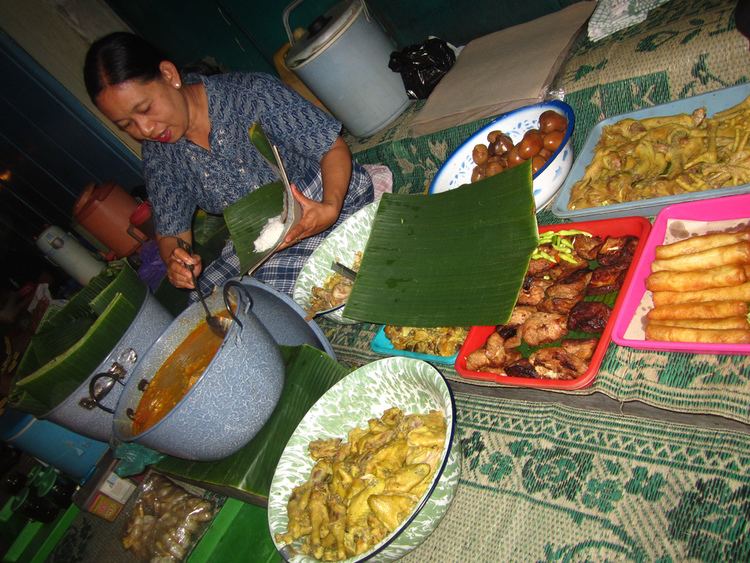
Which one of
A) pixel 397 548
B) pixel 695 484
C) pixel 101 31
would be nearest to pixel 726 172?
pixel 695 484

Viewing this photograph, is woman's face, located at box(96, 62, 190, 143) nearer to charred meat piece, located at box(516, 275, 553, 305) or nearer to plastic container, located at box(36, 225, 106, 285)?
charred meat piece, located at box(516, 275, 553, 305)

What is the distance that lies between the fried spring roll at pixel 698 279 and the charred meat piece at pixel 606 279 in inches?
5.1

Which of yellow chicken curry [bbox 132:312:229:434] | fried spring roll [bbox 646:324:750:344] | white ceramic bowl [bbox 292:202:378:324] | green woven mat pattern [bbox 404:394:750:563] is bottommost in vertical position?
green woven mat pattern [bbox 404:394:750:563]

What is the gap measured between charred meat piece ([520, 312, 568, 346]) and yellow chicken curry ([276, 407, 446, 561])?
1.55 feet

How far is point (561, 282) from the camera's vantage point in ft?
5.53

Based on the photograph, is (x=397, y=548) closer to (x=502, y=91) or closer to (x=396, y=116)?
(x=502, y=91)

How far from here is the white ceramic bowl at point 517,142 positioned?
200 centimetres

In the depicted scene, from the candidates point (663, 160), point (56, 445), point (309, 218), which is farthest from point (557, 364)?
point (56, 445)

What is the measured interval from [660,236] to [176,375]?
2045mm

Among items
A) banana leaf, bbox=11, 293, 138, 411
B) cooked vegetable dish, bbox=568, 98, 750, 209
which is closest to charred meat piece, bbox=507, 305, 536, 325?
cooked vegetable dish, bbox=568, 98, 750, 209

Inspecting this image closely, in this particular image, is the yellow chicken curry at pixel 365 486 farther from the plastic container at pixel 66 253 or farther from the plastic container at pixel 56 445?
the plastic container at pixel 66 253

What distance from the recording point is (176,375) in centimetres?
182

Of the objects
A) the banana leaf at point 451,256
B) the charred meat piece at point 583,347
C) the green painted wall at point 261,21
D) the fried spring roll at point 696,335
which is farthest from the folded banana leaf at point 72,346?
the green painted wall at point 261,21

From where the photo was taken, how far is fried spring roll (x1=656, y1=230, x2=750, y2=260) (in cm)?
130
